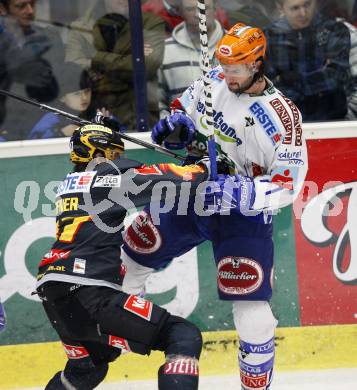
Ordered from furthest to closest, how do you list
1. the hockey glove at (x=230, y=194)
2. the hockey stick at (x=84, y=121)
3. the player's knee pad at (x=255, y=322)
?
the hockey stick at (x=84, y=121) → the player's knee pad at (x=255, y=322) → the hockey glove at (x=230, y=194)

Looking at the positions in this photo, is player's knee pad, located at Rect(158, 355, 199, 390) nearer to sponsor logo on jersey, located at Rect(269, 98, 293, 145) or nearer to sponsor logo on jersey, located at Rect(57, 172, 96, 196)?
sponsor logo on jersey, located at Rect(57, 172, 96, 196)

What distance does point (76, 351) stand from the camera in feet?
15.8

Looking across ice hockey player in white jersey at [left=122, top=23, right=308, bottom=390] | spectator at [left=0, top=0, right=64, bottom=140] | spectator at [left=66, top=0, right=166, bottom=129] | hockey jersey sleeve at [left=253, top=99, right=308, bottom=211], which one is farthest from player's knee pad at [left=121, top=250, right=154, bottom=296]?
spectator at [left=0, top=0, right=64, bottom=140]

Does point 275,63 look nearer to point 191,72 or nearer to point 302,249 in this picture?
point 191,72

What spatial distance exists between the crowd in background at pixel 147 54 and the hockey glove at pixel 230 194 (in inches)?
45.7

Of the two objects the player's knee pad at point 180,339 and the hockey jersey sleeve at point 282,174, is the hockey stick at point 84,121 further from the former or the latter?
the player's knee pad at point 180,339

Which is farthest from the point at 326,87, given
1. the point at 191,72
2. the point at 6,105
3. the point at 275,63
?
the point at 6,105

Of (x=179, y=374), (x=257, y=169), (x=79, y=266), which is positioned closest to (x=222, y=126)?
(x=257, y=169)

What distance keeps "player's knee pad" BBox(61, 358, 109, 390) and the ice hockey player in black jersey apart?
15 centimetres

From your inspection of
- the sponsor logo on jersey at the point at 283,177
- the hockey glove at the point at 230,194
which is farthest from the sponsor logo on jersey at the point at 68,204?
the sponsor logo on jersey at the point at 283,177

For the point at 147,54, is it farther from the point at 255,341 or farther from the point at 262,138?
the point at 255,341

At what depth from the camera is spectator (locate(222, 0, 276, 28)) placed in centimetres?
575

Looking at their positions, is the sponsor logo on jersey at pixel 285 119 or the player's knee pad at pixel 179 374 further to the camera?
the sponsor logo on jersey at pixel 285 119

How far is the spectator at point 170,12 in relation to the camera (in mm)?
5734
